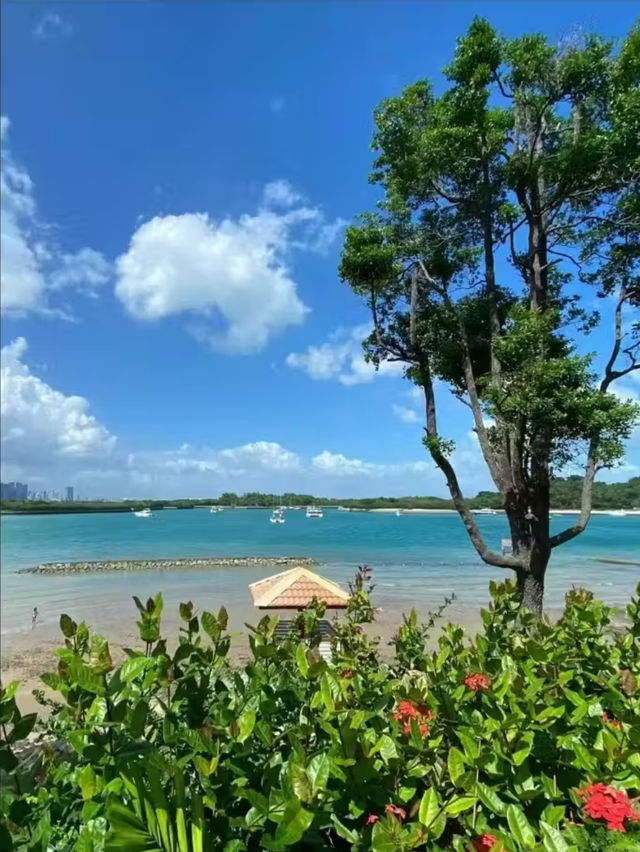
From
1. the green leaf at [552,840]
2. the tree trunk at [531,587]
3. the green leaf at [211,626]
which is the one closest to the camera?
the green leaf at [552,840]

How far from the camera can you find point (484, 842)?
1.00 metres

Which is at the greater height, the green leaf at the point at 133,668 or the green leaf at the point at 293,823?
the green leaf at the point at 133,668

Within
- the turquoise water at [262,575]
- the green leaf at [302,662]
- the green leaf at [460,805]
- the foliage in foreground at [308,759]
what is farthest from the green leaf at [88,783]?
the turquoise water at [262,575]

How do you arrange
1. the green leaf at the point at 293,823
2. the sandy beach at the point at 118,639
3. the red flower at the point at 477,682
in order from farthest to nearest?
the sandy beach at the point at 118,639 → the red flower at the point at 477,682 → the green leaf at the point at 293,823

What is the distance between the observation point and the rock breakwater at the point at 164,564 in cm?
2856

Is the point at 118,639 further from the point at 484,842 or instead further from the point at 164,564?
the point at 164,564

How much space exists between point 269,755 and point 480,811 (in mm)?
416

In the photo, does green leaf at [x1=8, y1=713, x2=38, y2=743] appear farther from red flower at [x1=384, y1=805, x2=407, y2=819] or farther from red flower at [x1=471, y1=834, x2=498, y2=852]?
red flower at [x1=471, y1=834, x2=498, y2=852]

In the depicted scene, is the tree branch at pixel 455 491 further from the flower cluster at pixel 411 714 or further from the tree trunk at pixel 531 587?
the flower cluster at pixel 411 714

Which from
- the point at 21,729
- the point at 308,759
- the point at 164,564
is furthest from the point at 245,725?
the point at 164,564

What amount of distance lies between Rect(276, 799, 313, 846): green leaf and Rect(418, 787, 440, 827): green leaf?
28cm

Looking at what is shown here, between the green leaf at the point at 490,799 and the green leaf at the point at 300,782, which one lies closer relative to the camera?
the green leaf at the point at 300,782

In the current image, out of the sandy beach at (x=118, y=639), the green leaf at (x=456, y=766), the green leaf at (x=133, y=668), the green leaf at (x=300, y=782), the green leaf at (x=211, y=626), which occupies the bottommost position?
the sandy beach at (x=118, y=639)

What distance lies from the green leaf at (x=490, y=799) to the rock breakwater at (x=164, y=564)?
92.9ft
